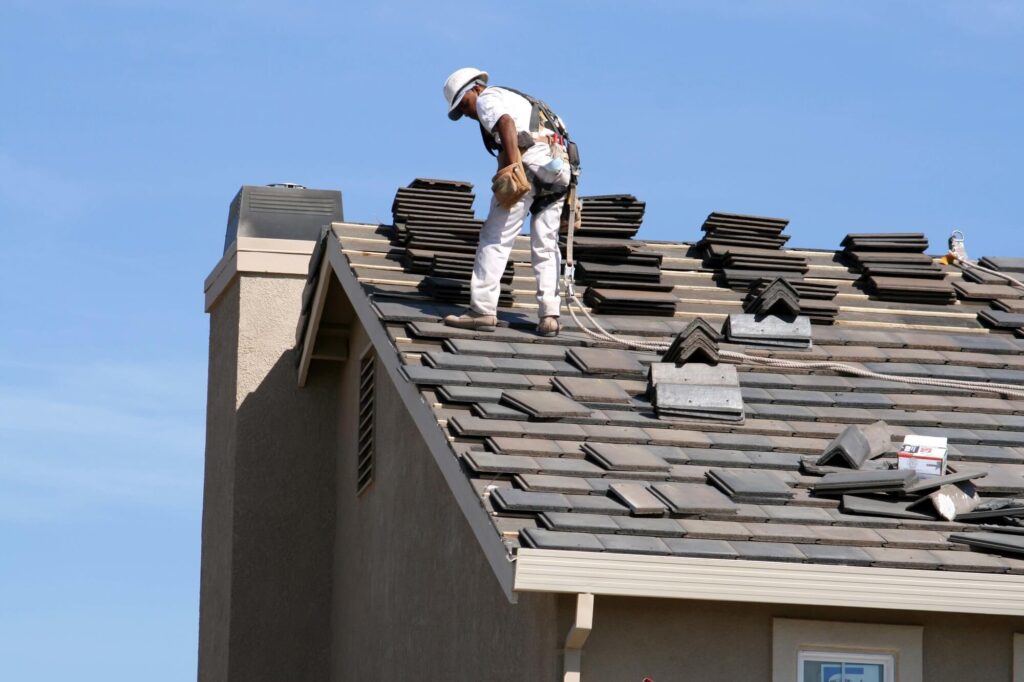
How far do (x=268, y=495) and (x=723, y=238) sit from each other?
421 centimetres

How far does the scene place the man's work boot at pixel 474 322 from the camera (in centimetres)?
1078

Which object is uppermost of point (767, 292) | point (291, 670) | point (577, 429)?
point (767, 292)

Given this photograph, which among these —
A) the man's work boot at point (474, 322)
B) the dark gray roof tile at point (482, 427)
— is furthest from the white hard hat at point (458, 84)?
the dark gray roof tile at point (482, 427)

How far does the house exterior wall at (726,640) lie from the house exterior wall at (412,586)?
12.3 inches

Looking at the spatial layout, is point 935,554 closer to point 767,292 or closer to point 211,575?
point 767,292

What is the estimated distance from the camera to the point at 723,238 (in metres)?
13.3

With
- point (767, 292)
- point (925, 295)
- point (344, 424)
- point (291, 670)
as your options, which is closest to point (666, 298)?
point (767, 292)

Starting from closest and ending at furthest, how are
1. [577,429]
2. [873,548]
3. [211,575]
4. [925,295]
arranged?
[873,548], [577,429], [925,295], [211,575]

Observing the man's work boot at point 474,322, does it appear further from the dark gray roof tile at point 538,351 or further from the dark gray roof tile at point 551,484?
the dark gray roof tile at point 551,484

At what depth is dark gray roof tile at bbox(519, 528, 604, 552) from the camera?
7.78m

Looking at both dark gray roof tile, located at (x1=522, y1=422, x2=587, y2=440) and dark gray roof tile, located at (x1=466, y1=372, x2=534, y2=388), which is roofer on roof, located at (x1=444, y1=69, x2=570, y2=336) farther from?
dark gray roof tile, located at (x1=522, y1=422, x2=587, y2=440)

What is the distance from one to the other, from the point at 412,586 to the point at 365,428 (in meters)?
2.10

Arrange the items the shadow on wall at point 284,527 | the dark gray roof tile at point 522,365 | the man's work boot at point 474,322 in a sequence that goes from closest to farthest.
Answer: the dark gray roof tile at point 522,365
the man's work boot at point 474,322
the shadow on wall at point 284,527

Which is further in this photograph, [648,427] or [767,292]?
[767,292]
